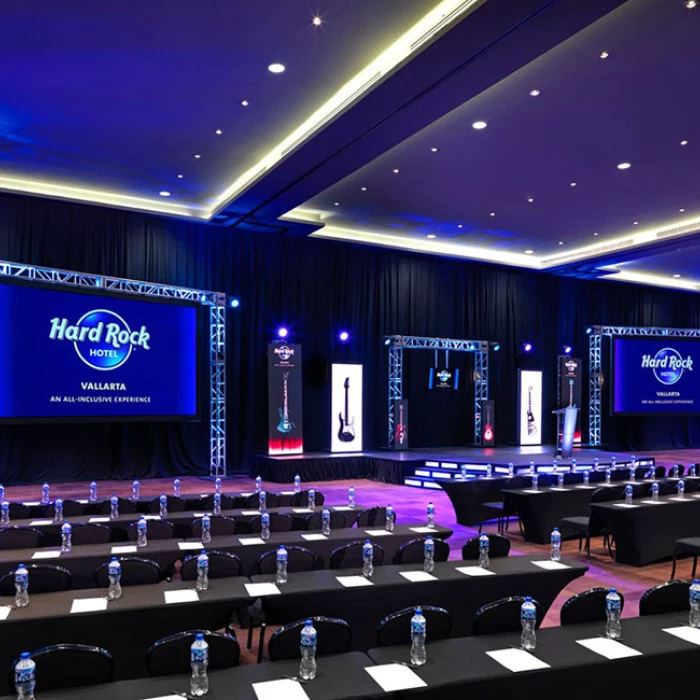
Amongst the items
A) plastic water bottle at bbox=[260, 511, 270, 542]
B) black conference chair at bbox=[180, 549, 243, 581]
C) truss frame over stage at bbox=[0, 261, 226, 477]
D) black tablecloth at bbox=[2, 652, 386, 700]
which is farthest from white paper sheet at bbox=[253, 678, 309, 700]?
truss frame over stage at bbox=[0, 261, 226, 477]

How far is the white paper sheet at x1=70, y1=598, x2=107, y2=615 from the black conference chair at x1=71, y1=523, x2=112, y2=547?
2116 mm

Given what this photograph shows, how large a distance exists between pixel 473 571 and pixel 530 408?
570 inches

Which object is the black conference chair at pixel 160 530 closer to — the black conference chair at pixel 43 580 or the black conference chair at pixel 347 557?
the black conference chair at pixel 43 580

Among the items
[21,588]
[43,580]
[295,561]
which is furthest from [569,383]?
[21,588]

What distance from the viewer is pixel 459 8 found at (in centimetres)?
611

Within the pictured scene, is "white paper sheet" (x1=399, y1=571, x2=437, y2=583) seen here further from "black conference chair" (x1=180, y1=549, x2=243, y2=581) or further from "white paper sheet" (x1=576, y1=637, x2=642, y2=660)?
Result: "white paper sheet" (x1=576, y1=637, x2=642, y2=660)

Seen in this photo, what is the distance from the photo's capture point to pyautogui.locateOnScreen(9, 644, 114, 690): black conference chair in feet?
9.27

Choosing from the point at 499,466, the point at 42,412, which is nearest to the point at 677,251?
the point at 499,466

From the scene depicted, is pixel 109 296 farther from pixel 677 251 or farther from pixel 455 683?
pixel 677 251

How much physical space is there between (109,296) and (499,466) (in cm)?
810

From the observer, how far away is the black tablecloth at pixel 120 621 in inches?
139

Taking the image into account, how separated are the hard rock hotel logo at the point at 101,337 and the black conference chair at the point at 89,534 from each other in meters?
6.18

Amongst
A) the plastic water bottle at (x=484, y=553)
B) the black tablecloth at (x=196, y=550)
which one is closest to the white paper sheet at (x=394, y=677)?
the plastic water bottle at (x=484, y=553)

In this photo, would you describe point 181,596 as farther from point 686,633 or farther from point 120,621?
point 686,633
